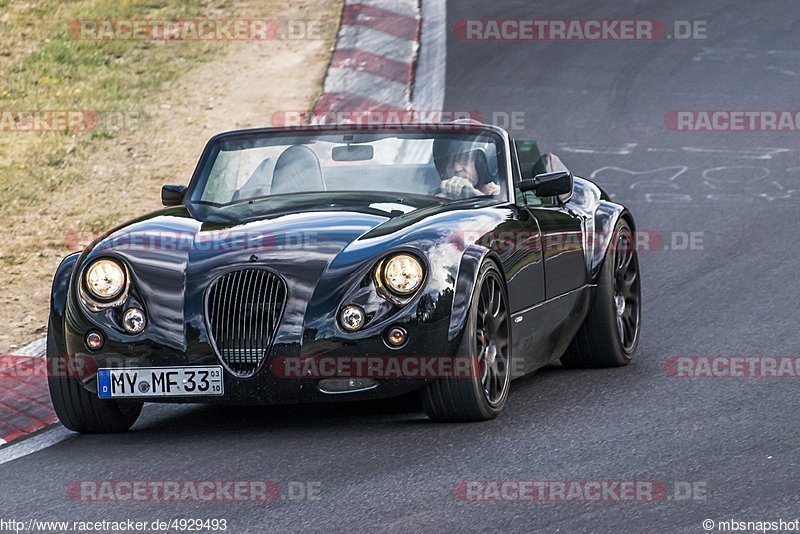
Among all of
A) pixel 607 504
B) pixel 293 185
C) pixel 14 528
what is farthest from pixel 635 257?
pixel 14 528

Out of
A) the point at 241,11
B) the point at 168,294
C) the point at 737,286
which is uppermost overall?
the point at 241,11

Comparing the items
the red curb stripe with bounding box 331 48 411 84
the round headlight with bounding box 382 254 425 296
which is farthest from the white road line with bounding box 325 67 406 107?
the round headlight with bounding box 382 254 425 296

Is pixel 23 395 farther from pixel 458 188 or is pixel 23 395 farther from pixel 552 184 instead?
pixel 552 184

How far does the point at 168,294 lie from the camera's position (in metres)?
6.57

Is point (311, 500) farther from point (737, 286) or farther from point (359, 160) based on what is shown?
point (737, 286)

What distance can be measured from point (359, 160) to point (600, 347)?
1733 millimetres

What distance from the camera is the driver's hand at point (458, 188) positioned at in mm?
7742

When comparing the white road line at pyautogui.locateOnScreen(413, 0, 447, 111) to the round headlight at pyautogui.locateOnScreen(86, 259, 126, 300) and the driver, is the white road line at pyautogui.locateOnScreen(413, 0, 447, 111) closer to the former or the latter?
the driver

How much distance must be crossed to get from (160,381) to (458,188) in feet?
6.63

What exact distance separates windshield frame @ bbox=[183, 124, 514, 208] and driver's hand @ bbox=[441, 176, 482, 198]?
184 mm

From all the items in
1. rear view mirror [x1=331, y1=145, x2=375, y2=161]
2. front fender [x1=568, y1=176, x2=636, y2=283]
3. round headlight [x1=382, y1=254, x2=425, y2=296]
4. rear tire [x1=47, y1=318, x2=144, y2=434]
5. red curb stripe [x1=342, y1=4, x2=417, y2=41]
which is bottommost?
rear tire [x1=47, y1=318, x2=144, y2=434]

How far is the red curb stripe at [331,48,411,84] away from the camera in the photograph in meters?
16.6

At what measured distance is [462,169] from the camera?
25.9 feet

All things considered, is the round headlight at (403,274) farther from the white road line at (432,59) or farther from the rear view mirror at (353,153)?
the white road line at (432,59)
